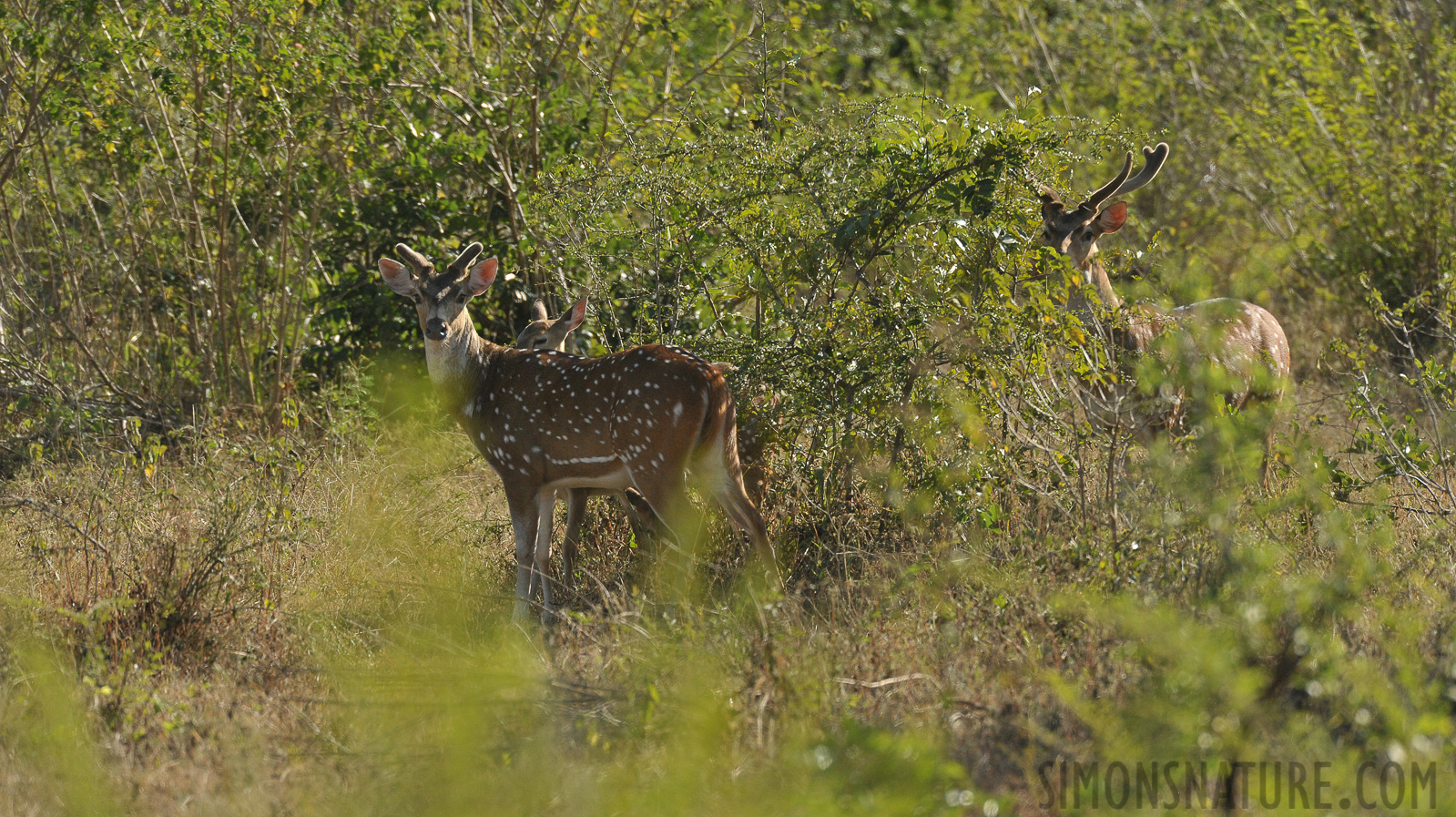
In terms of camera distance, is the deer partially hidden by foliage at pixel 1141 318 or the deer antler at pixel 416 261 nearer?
the deer partially hidden by foliage at pixel 1141 318

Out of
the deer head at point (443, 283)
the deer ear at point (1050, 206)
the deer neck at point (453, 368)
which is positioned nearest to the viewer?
the deer head at point (443, 283)

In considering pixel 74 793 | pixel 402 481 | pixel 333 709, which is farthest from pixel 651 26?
pixel 74 793

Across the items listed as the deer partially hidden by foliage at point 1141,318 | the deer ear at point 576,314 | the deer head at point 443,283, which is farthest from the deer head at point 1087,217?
the deer head at point 443,283

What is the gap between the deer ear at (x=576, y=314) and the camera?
736cm

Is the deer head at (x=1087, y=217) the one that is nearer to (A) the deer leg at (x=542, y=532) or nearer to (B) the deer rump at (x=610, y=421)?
(B) the deer rump at (x=610, y=421)

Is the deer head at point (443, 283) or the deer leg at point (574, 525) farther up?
the deer head at point (443, 283)

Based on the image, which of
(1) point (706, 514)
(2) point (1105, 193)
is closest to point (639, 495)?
(1) point (706, 514)

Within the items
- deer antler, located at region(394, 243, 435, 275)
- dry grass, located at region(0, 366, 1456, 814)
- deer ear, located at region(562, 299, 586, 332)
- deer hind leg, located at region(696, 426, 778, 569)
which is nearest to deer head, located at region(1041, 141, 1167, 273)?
dry grass, located at region(0, 366, 1456, 814)

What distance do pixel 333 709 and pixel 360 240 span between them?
5.00m

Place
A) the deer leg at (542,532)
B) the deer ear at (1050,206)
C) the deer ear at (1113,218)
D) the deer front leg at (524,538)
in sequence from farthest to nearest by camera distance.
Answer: the deer ear at (1113,218) → the deer ear at (1050,206) → the deer leg at (542,532) → the deer front leg at (524,538)

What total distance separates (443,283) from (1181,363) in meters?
3.74

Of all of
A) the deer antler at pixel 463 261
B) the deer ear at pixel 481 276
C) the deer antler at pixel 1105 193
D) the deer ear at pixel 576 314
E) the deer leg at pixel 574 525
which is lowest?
the deer leg at pixel 574 525

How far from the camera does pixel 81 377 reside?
8.81 meters

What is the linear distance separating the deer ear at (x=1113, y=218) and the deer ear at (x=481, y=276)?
3.44m
